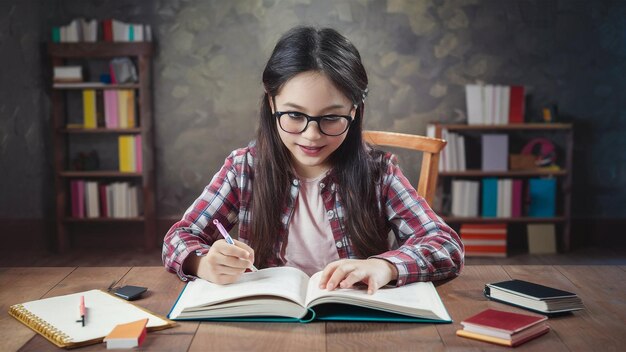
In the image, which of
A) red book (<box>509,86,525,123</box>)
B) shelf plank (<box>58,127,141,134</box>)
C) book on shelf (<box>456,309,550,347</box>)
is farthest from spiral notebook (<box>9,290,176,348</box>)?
red book (<box>509,86,525,123</box>)

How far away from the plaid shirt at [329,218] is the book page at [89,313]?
0.22m

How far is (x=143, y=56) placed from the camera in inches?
177

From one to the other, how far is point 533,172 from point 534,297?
3.54 m

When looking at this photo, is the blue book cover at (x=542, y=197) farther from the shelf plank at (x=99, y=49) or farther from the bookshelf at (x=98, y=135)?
the shelf plank at (x=99, y=49)

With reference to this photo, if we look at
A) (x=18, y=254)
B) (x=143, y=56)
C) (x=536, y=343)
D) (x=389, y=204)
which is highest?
(x=143, y=56)

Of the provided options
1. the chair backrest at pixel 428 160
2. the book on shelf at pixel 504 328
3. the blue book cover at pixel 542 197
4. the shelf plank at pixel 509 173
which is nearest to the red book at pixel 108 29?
the shelf plank at pixel 509 173

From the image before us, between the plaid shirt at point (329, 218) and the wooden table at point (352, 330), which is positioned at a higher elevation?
the plaid shirt at point (329, 218)

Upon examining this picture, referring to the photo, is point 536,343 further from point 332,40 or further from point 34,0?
point 34,0

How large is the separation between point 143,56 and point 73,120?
73 cm

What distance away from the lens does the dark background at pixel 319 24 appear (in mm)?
4617


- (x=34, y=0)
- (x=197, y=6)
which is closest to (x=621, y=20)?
(x=197, y=6)

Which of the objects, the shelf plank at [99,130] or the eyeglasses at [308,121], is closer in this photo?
the eyeglasses at [308,121]

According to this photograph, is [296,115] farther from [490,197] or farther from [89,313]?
[490,197]

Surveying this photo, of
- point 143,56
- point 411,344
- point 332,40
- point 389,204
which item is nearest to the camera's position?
point 411,344
